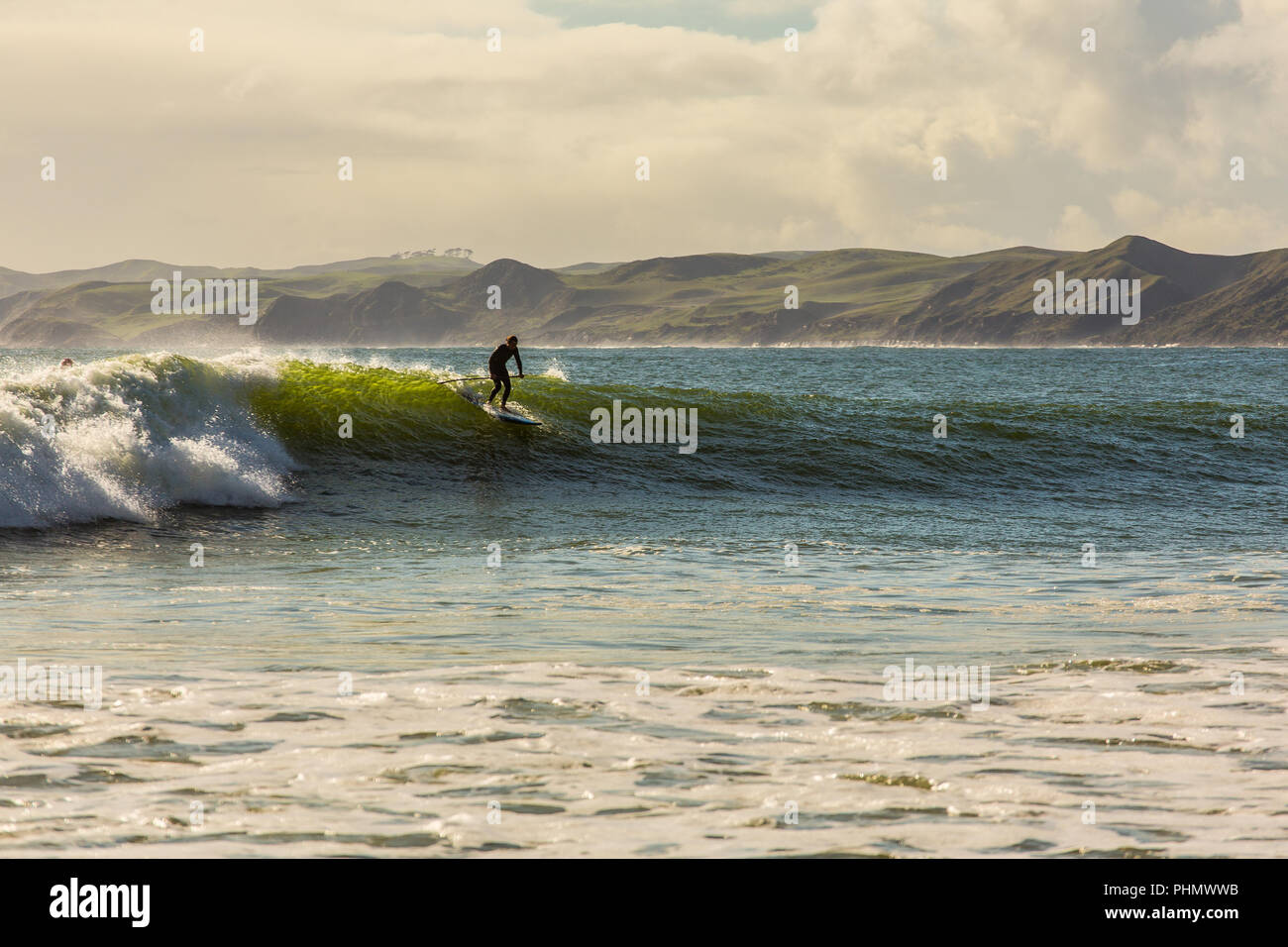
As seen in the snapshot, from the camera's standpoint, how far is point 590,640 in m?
9.44

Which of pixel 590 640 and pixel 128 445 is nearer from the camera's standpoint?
pixel 590 640

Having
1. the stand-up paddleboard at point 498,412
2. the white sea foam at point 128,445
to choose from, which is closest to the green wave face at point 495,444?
the white sea foam at point 128,445

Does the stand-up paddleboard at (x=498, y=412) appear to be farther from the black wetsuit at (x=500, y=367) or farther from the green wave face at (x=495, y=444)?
the black wetsuit at (x=500, y=367)

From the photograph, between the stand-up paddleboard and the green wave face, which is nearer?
the green wave face

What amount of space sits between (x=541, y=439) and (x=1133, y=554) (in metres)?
12.7

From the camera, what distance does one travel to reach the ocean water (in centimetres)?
551

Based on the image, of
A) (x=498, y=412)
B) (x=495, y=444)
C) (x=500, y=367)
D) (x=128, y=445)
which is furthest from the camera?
→ (x=498, y=412)

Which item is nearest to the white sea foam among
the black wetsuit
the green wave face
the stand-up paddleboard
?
the green wave face

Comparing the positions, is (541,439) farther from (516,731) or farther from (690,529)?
(516,731)

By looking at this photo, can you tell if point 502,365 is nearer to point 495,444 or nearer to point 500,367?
point 500,367

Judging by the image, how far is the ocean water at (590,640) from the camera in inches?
217

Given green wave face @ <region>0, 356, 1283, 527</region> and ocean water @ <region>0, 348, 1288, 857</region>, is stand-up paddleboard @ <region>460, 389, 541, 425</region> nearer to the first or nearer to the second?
green wave face @ <region>0, 356, 1283, 527</region>

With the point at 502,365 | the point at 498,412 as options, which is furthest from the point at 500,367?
the point at 498,412
